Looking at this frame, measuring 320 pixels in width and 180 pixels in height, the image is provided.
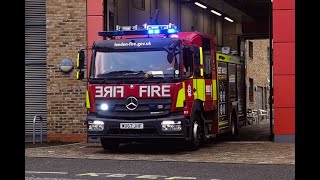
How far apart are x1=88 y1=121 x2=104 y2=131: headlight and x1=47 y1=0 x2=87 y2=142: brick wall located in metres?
3.46

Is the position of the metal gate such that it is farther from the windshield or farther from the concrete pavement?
the windshield

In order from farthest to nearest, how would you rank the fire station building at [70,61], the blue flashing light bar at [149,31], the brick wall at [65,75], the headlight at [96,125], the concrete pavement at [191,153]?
the brick wall at [65,75] < the fire station building at [70,61] < the blue flashing light bar at [149,31] < the headlight at [96,125] < the concrete pavement at [191,153]

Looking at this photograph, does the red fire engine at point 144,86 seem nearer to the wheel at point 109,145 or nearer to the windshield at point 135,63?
the windshield at point 135,63

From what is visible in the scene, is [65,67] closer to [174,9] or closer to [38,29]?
[38,29]

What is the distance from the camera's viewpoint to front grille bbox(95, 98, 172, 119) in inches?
493

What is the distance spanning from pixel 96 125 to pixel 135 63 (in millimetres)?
1678

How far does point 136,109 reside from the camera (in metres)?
12.6

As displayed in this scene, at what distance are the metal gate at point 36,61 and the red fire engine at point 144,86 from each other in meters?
4.20

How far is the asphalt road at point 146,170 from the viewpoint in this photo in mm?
9188

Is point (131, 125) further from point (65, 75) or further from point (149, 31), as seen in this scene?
point (65, 75)

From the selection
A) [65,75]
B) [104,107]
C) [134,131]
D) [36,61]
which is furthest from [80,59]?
[36,61]

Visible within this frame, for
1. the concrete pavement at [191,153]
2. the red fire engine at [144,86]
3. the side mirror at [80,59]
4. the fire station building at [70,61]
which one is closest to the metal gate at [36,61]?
the fire station building at [70,61]

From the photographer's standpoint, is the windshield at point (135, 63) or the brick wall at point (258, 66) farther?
the brick wall at point (258, 66)
